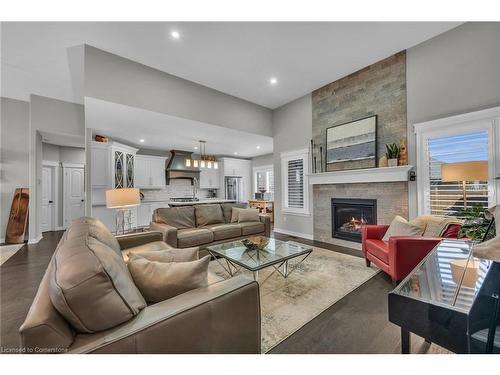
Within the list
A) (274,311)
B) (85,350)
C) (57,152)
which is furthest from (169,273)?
(57,152)

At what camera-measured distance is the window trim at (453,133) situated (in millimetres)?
2602

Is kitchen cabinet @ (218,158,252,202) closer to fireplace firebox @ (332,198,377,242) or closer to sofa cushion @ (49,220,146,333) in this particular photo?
fireplace firebox @ (332,198,377,242)

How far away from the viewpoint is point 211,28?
2.71m

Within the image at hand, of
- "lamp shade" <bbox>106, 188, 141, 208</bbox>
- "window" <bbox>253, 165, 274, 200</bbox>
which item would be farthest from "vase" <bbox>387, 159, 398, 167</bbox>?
"window" <bbox>253, 165, 274, 200</bbox>

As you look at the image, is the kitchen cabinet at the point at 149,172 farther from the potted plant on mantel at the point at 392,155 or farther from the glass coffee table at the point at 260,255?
the potted plant on mantel at the point at 392,155

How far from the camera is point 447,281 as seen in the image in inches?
45.6

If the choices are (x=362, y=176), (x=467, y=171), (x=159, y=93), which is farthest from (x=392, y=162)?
(x=159, y=93)

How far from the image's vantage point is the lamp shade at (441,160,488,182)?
7.55 ft

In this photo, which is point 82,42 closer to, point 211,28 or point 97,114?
point 97,114

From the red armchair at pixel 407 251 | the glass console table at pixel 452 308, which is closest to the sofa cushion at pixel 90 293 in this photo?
the glass console table at pixel 452 308

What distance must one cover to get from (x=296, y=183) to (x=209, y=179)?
4147 mm

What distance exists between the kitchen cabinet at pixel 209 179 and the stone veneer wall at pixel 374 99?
4.82 metres

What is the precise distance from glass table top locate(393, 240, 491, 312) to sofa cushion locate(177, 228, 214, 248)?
9.30 feet

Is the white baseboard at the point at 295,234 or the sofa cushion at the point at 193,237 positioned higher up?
the sofa cushion at the point at 193,237
